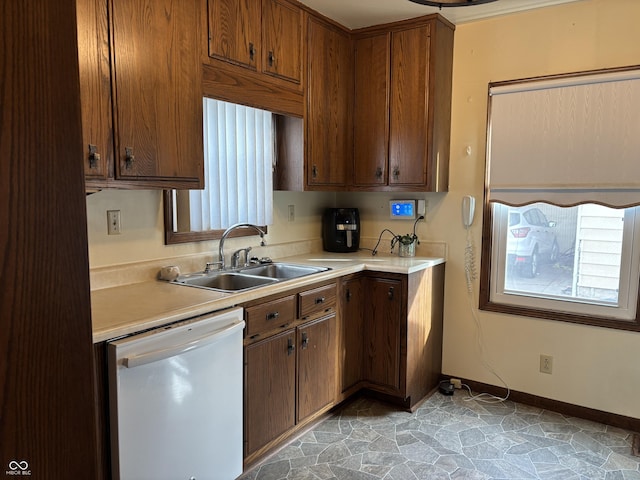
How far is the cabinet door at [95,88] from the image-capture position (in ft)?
5.48

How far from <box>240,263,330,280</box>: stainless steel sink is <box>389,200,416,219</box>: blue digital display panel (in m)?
0.94

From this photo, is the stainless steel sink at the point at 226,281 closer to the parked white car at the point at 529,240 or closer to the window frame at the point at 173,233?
the window frame at the point at 173,233

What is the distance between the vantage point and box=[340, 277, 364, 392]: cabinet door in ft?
9.27

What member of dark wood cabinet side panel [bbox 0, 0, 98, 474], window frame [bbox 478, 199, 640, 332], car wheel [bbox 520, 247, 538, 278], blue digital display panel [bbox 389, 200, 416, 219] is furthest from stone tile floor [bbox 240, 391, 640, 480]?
dark wood cabinet side panel [bbox 0, 0, 98, 474]

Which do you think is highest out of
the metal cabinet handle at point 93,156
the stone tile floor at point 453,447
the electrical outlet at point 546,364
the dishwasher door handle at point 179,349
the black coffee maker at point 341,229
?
the metal cabinet handle at point 93,156

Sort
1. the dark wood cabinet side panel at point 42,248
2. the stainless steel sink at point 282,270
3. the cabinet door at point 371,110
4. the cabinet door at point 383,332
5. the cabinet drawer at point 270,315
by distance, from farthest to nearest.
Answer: the cabinet door at point 371,110 → the cabinet door at point 383,332 → the stainless steel sink at point 282,270 → the cabinet drawer at point 270,315 → the dark wood cabinet side panel at point 42,248

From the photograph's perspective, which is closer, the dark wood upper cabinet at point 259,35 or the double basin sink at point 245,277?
the dark wood upper cabinet at point 259,35

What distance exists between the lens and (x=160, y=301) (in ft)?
6.27

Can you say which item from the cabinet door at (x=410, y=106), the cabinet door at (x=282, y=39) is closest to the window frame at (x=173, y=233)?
the cabinet door at (x=282, y=39)

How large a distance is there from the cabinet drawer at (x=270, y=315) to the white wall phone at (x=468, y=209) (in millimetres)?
1459

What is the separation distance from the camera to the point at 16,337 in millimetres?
568

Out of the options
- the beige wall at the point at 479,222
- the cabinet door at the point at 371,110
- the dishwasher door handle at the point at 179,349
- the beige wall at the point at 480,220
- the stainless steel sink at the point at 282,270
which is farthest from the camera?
the cabinet door at the point at 371,110

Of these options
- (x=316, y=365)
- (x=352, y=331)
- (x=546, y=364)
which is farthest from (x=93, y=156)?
(x=546, y=364)

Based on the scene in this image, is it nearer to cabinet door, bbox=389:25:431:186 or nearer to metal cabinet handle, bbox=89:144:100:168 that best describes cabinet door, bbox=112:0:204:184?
metal cabinet handle, bbox=89:144:100:168
